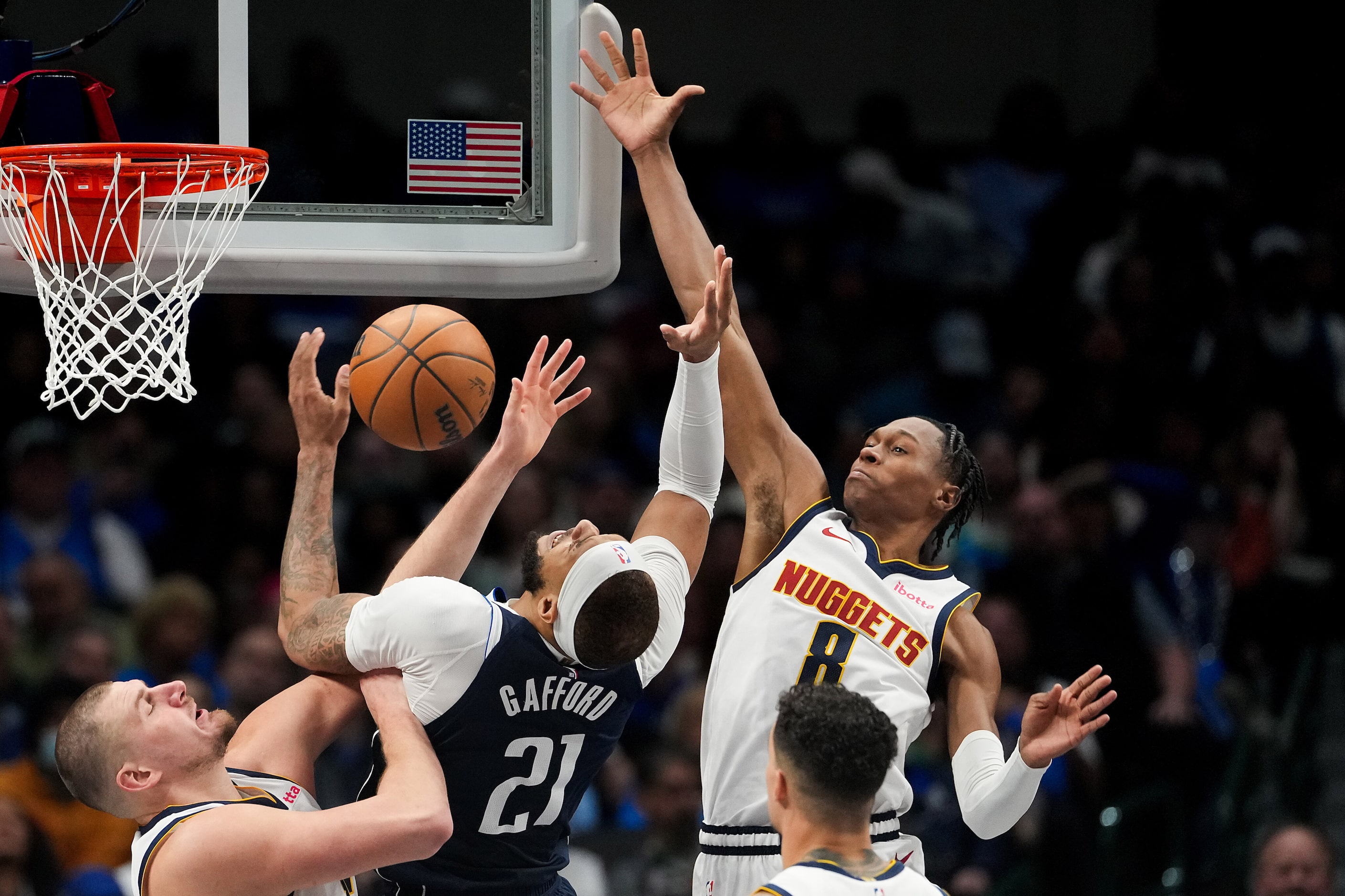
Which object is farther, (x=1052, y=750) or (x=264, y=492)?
(x=264, y=492)

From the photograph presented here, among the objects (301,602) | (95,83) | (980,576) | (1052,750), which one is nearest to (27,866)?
(301,602)

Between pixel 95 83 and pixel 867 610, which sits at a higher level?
pixel 95 83

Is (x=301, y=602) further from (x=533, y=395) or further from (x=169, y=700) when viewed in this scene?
(x=533, y=395)

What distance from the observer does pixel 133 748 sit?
11.2 feet

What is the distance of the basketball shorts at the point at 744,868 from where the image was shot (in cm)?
420

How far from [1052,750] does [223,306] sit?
5.07 metres

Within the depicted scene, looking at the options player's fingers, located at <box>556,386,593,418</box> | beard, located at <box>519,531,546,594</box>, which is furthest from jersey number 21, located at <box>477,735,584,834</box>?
player's fingers, located at <box>556,386,593,418</box>

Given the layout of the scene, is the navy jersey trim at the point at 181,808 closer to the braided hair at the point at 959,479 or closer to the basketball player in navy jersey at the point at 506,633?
the basketball player in navy jersey at the point at 506,633

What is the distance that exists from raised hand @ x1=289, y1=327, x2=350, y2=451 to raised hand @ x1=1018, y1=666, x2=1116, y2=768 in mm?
1893

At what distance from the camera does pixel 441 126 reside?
15.8ft

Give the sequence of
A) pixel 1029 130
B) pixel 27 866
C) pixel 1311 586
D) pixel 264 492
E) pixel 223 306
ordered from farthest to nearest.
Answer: pixel 1029 130 → pixel 1311 586 → pixel 223 306 → pixel 264 492 → pixel 27 866

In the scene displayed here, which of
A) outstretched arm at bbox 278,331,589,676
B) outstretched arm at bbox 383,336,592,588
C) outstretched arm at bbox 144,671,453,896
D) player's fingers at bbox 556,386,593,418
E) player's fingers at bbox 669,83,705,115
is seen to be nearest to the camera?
outstretched arm at bbox 144,671,453,896

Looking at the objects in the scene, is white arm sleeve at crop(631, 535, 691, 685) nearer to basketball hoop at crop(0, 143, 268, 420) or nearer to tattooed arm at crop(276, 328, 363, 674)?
tattooed arm at crop(276, 328, 363, 674)

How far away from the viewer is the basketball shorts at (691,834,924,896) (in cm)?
420
